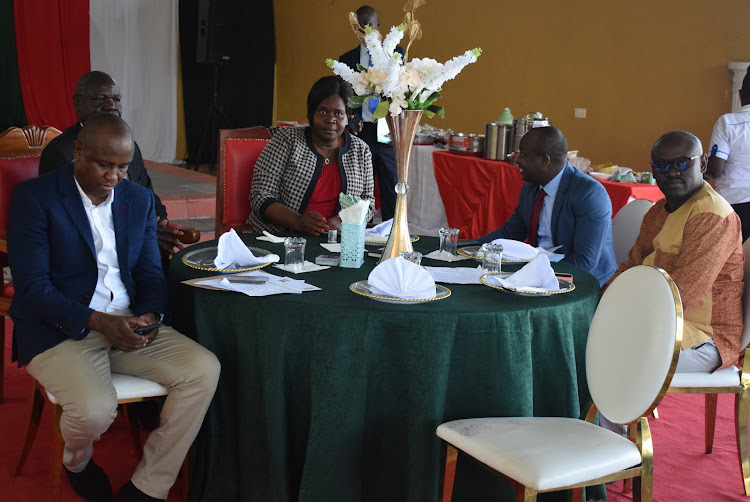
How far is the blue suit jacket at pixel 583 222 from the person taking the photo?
2916 mm

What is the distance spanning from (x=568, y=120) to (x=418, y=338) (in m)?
5.40

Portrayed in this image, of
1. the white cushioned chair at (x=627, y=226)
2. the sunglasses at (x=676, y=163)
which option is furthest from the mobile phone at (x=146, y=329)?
the white cushioned chair at (x=627, y=226)

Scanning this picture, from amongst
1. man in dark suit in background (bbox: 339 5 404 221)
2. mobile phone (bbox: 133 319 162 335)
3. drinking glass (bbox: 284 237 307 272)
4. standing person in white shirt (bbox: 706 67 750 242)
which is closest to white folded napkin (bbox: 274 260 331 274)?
drinking glass (bbox: 284 237 307 272)

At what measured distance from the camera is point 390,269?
208cm

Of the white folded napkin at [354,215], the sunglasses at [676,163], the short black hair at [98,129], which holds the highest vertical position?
the short black hair at [98,129]

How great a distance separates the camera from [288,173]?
337 cm

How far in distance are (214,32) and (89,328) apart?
8486 millimetres

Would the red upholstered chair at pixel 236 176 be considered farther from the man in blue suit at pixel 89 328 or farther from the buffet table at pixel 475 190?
the buffet table at pixel 475 190

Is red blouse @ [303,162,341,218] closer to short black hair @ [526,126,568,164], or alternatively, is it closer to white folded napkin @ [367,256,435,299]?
short black hair @ [526,126,568,164]

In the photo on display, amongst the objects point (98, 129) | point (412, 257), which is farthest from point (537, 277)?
point (98, 129)

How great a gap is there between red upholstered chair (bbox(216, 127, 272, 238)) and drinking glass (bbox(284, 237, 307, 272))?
1.17m

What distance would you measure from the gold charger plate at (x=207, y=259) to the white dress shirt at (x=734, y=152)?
2671 millimetres

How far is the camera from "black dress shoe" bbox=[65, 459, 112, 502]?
89.3 inches

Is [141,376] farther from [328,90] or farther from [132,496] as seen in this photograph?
[328,90]
